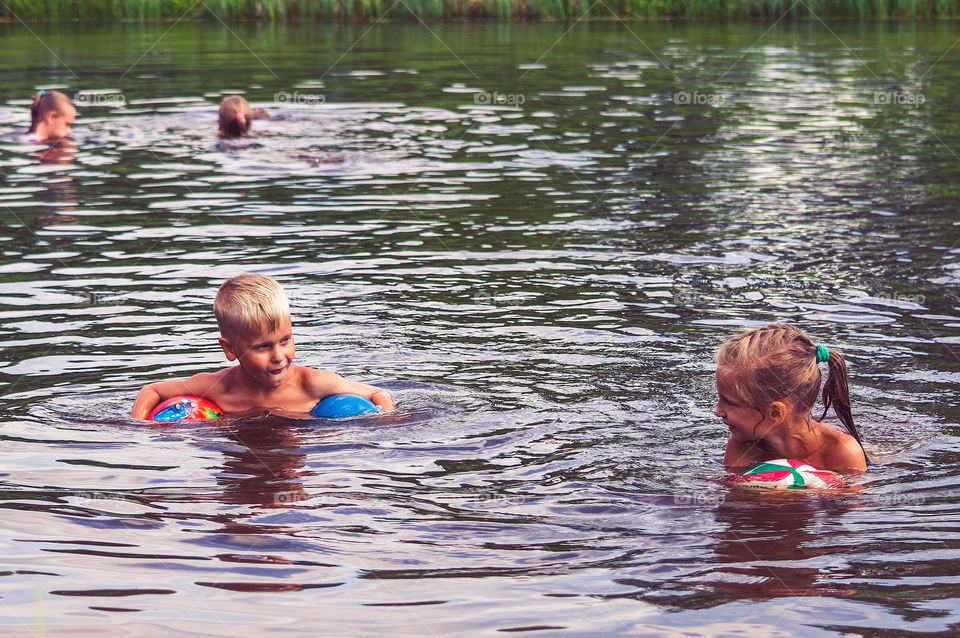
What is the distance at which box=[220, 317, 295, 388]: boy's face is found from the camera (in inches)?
304

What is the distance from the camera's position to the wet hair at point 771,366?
6.45 meters

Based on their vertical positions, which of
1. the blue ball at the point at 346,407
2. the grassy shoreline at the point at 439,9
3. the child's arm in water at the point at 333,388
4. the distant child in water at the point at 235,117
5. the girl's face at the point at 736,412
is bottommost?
the blue ball at the point at 346,407

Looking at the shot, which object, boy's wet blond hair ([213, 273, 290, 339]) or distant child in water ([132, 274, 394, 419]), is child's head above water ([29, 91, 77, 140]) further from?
boy's wet blond hair ([213, 273, 290, 339])

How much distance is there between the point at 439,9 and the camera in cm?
3772

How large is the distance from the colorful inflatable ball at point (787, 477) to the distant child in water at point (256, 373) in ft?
8.15

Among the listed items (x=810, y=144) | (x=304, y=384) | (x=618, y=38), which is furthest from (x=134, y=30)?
(x=304, y=384)

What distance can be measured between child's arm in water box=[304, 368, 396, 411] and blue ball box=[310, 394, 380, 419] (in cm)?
12

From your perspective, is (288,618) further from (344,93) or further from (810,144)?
(344,93)

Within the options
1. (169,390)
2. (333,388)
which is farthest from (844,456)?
(169,390)

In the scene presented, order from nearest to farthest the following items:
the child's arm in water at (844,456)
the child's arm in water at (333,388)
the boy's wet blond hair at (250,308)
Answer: the child's arm in water at (844,456)
the boy's wet blond hair at (250,308)
the child's arm in water at (333,388)

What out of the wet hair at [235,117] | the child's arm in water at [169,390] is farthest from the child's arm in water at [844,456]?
the wet hair at [235,117]

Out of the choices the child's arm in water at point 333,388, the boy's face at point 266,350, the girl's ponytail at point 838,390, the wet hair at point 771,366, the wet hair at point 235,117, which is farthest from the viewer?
the wet hair at point 235,117

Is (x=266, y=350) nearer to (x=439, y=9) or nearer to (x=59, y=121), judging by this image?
(x=59, y=121)

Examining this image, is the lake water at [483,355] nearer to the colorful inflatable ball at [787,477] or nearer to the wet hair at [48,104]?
the colorful inflatable ball at [787,477]
